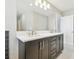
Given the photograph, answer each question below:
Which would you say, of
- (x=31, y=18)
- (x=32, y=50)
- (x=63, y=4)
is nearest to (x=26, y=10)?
(x=31, y=18)

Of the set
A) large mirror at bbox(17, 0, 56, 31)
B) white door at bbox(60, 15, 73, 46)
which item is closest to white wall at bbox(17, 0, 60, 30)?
large mirror at bbox(17, 0, 56, 31)

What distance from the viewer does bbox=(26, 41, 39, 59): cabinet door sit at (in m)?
1.28

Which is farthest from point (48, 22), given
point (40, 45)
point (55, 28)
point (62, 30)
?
point (40, 45)

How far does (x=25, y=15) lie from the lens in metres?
2.05

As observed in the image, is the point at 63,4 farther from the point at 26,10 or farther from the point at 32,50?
A: the point at 32,50

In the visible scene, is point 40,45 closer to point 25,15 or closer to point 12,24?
point 12,24

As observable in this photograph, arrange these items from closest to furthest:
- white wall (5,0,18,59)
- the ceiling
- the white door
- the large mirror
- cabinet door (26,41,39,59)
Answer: cabinet door (26,41,39,59), white wall (5,0,18,59), the large mirror, the ceiling, the white door

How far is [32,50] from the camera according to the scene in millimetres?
1359

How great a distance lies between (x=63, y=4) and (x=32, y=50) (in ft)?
7.00

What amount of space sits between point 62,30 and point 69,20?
450 millimetres

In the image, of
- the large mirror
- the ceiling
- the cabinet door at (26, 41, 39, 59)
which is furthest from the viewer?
the ceiling

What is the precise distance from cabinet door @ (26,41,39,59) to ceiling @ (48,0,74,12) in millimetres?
1839

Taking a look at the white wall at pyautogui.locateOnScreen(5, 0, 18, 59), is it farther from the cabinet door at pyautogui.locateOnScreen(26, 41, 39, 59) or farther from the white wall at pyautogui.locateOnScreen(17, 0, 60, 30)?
the white wall at pyautogui.locateOnScreen(17, 0, 60, 30)

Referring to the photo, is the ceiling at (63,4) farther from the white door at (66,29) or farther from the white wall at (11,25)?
the white wall at (11,25)
